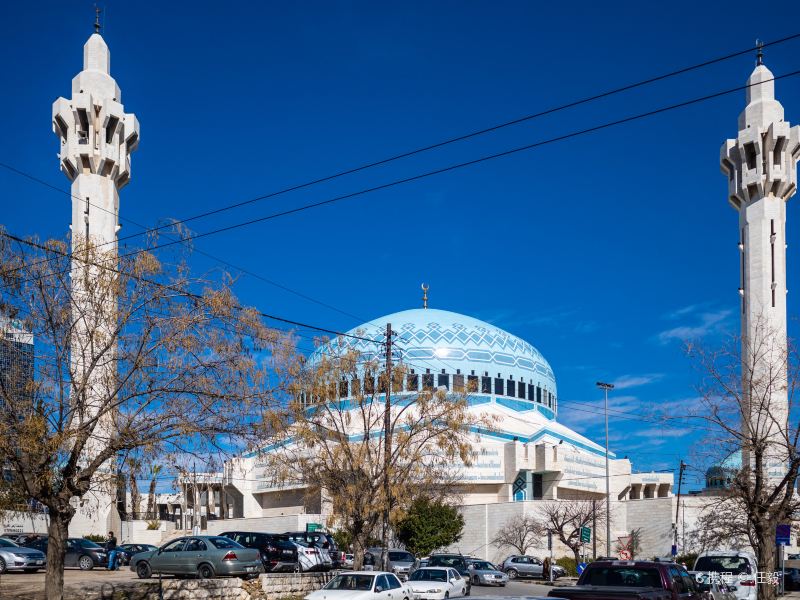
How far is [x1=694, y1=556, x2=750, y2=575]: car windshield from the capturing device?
27.5 metres

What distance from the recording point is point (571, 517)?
5691 centimetres

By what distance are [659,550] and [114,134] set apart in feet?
124

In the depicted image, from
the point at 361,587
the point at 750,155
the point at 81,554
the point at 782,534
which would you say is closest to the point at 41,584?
the point at 81,554

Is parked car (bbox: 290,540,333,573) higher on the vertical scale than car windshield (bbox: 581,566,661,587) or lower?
lower

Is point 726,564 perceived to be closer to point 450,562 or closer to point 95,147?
point 450,562

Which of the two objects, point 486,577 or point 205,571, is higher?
point 205,571

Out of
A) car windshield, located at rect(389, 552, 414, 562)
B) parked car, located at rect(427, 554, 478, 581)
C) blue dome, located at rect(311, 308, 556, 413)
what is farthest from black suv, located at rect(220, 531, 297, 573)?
blue dome, located at rect(311, 308, 556, 413)

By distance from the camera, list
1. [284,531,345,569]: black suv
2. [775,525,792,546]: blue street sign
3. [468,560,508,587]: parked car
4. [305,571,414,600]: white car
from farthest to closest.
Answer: [468,560,508,587]: parked car
[284,531,345,569]: black suv
[775,525,792,546]: blue street sign
[305,571,414,600]: white car

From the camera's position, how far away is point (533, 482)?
65750 millimetres

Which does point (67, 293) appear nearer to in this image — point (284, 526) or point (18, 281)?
point (18, 281)

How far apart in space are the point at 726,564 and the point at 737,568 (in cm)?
37

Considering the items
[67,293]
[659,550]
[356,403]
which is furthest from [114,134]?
[659,550]

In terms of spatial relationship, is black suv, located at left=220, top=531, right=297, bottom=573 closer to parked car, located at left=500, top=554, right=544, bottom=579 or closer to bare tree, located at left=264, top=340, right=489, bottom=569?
bare tree, located at left=264, top=340, right=489, bottom=569

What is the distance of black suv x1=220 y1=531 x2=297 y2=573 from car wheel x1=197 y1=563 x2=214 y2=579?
124 inches
